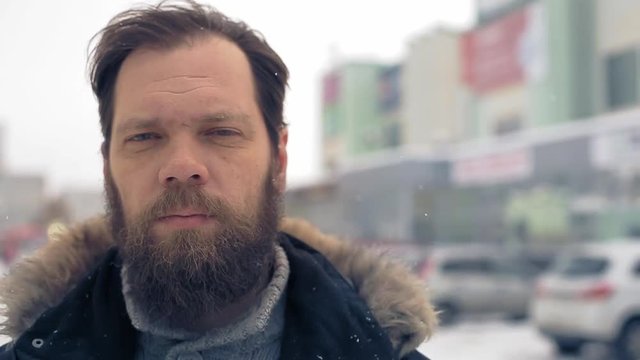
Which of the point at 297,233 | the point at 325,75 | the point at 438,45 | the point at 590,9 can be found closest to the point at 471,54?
the point at 438,45

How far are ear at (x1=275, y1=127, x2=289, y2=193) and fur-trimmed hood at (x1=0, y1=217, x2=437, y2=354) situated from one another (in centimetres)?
25

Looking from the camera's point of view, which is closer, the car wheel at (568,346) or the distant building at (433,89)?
the car wheel at (568,346)

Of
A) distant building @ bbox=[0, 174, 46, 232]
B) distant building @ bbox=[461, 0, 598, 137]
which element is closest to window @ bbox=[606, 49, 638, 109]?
distant building @ bbox=[461, 0, 598, 137]

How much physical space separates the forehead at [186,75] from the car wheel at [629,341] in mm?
8139

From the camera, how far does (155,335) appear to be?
1532 mm

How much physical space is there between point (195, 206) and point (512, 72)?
78.1 ft

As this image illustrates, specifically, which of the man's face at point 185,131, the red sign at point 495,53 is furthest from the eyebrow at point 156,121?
the red sign at point 495,53

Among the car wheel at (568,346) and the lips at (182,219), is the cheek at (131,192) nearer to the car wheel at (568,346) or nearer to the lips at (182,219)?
the lips at (182,219)

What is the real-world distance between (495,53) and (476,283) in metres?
14.7

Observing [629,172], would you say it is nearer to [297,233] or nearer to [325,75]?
[297,233]

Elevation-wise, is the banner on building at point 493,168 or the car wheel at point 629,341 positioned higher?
the banner on building at point 493,168

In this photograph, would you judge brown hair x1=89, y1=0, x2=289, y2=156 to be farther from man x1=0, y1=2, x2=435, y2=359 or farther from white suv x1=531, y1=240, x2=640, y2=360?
white suv x1=531, y1=240, x2=640, y2=360

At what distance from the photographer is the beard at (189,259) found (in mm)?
1456

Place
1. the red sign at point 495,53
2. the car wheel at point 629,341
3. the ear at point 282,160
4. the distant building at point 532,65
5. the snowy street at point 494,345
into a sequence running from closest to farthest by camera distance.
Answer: the ear at point 282,160
the car wheel at point 629,341
the snowy street at point 494,345
the distant building at point 532,65
the red sign at point 495,53
